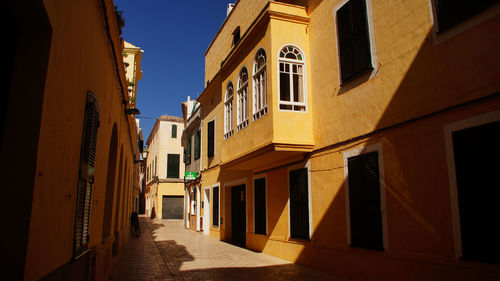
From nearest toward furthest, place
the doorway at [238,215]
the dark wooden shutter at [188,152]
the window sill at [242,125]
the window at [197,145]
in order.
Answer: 1. the window sill at [242,125]
2. the doorway at [238,215]
3. the window at [197,145]
4. the dark wooden shutter at [188,152]

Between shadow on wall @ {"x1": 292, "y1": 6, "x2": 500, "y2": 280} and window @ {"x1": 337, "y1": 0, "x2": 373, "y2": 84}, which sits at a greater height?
window @ {"x1": 337, "y1": 0, "x2": 373, "y2": 84}

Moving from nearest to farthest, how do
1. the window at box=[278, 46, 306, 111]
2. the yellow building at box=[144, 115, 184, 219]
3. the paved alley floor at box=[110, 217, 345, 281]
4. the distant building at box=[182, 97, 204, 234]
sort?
the paved alley floor at box=[110, 217, 345, 281] → the window at box=[278, 46, 306, 111] → the distant building at box=[182, 97, 204, 234] → the yellow building at box=[144, 115, 184, 219]

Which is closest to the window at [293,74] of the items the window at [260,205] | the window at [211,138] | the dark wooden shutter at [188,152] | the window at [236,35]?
the window at [260,205]

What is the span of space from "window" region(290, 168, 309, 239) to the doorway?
4.34 metres

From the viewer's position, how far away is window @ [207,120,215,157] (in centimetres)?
1805

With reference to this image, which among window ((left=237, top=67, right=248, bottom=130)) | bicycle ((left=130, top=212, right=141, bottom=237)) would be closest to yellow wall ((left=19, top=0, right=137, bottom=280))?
window ((left=237, top=67, right=248, bottom=130))

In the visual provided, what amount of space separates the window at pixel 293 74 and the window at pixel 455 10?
13.6ft

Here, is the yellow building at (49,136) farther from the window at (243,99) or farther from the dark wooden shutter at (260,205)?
the dark wooden shutter at (260,205)

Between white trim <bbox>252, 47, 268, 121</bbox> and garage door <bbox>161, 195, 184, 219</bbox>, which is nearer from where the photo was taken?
white trim <bbox>252, 47, 268, 121</bbox>

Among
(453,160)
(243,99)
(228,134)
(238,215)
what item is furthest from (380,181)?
(238,215)

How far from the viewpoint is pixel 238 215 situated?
50.9 ft

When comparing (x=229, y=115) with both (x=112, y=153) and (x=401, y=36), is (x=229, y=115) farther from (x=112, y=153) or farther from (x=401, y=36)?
(x=401, y=36)

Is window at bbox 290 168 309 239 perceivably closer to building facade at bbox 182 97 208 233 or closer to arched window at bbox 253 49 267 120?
arched window at bbox 253 49 267 120

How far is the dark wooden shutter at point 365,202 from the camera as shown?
745 centimetres
